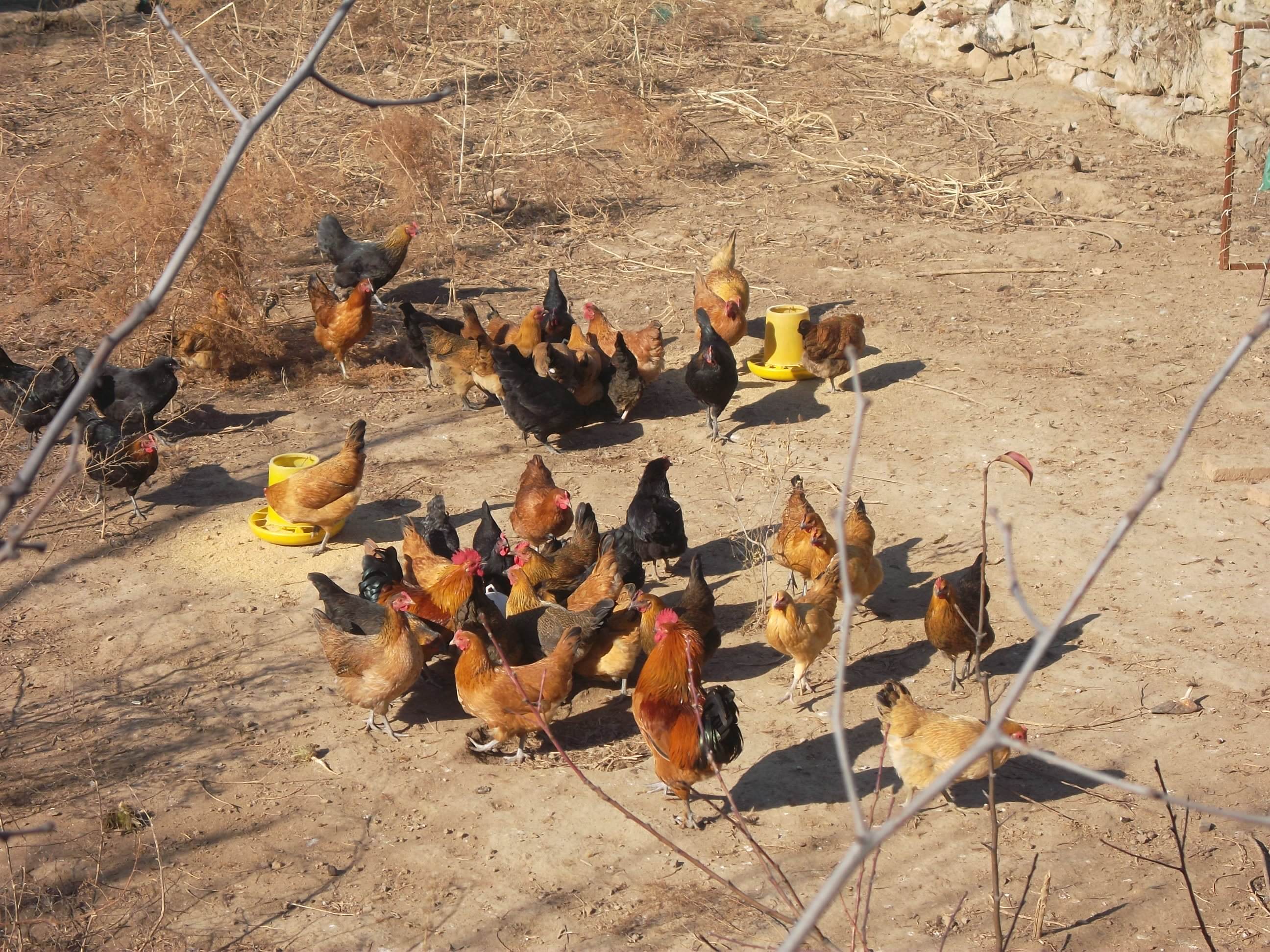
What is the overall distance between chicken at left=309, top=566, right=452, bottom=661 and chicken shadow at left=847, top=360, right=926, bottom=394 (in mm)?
4614

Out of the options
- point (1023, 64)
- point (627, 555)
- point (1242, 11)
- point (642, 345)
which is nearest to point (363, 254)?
point (642, 345)

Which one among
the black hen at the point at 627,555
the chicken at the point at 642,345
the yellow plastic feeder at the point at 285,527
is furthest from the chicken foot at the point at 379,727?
the chicken at the point at 642,345

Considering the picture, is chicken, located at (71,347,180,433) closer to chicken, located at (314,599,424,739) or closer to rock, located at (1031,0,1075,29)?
chicken, located at (314,599,424,739)

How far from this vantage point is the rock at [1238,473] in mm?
7773

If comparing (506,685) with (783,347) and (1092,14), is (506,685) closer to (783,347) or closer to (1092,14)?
(783,347)

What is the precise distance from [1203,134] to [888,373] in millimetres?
6386

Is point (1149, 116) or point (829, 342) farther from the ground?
point (1149, 116)

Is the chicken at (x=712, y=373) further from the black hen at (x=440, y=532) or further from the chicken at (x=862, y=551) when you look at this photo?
the black hen at (x=440, y=532)

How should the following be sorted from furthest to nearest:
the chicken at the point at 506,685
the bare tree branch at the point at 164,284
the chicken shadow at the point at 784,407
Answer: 1. the chicken shadow at the point at 784,407
2. the chicken at the point at 506,685
3. the bare tree branch at the point at 164,284

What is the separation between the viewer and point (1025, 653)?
638 cm

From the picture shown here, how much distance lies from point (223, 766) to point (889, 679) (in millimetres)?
3408

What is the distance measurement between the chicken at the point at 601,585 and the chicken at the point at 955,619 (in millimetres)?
1626

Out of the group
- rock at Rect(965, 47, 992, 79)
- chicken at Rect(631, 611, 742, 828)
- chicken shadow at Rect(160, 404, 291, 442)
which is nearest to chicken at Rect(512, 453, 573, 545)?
chicken at Rect(631, 611, 742, 828)

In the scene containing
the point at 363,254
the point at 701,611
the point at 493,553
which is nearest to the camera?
the point at 701,611
